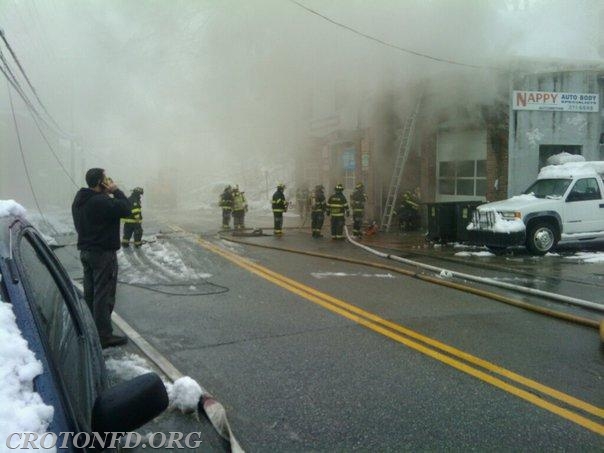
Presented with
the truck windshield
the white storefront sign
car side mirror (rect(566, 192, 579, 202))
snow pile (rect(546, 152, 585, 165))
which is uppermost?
the white storefront sign

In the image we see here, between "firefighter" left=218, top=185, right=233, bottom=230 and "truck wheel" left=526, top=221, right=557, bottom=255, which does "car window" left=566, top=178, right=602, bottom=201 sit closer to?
"truck wheel" left=526, top=221, right=557, bottom=255

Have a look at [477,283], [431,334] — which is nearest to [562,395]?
[431,334]

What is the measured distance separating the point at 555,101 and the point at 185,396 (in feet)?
47.8

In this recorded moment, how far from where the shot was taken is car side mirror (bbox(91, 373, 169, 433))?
1.59 m

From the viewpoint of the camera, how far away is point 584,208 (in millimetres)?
12156

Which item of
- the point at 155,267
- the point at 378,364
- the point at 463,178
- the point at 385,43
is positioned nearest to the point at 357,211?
the point at 463,178

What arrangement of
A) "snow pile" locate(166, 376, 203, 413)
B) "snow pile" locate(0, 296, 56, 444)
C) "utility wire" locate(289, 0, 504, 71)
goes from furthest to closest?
1. "utility wire" locate(289, 0, 504, 71)
2. "snow pile" locate(166, 376, 203, 413)
3. "snow pile" locate(0, 296, 56, 444)

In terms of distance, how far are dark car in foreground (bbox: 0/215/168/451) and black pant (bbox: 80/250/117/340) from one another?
119 inches

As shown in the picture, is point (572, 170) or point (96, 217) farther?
point (572, 170)

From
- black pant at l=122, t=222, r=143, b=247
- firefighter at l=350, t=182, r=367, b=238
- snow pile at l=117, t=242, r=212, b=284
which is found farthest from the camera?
firefighter at l=350, t=182, r=367, b=238

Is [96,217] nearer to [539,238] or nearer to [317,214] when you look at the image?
[539,238]

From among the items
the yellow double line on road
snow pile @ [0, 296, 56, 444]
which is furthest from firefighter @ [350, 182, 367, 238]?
snow pile @ [0, 296, 56, 444]

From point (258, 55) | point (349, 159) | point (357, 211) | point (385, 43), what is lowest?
point (357, 211)

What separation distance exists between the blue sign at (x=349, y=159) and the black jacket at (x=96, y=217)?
18178 millimetres
